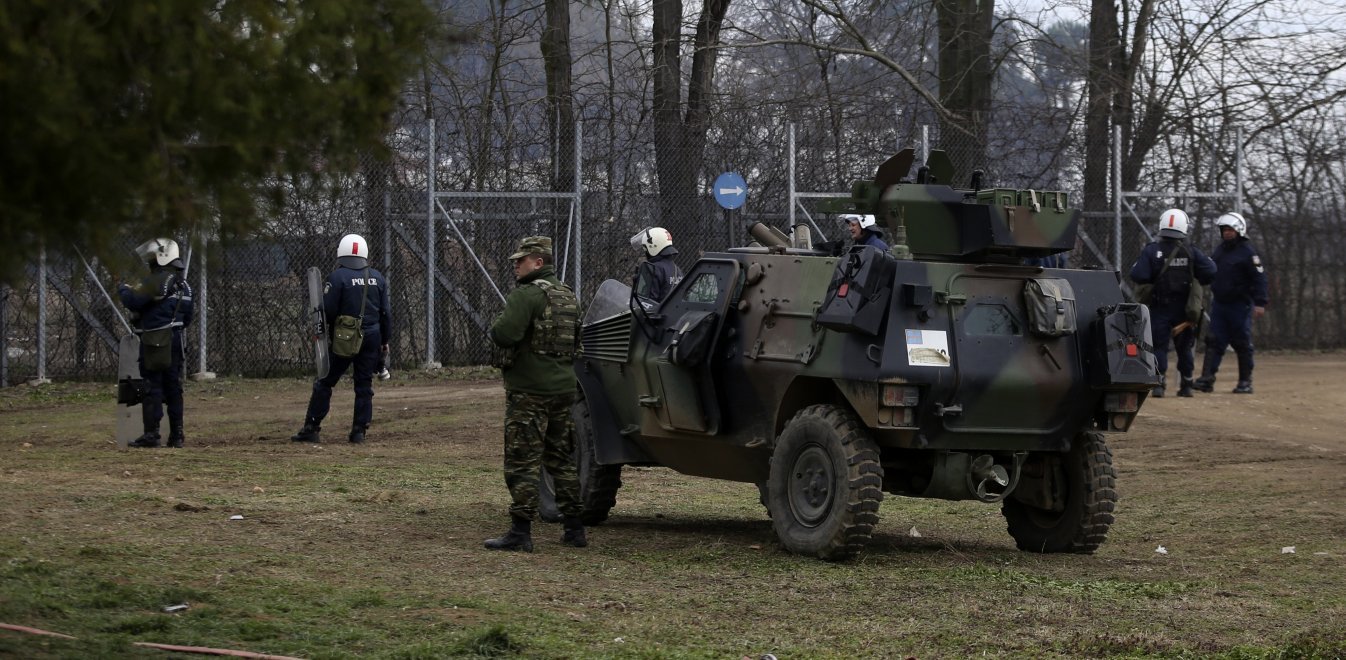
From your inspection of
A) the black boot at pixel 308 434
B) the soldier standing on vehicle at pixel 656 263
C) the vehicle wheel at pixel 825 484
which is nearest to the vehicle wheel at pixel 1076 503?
the vehicle wheel at pixel 825 484

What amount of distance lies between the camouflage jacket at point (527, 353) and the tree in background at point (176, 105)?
4430 millimetres

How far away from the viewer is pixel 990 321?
9438mm

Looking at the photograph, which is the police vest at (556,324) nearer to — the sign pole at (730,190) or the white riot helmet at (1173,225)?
the white riot helmet at (1173,225)

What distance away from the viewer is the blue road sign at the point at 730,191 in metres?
20.5

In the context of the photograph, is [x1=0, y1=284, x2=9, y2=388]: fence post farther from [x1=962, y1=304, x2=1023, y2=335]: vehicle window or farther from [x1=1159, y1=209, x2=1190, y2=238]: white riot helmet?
[x1=962, y1=304, x2=1023, y2=335]: vehicle window

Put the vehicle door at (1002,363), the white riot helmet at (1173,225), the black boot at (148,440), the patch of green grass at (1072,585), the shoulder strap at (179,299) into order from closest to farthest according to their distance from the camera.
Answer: the patch of green grass at (1072,585) → the vehicle door at (1002,363) → the shoulder strap at (179,299) → the black boot at (148,440) → the white riot helmet at (1173,225)

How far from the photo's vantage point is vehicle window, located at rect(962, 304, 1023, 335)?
9352 mm

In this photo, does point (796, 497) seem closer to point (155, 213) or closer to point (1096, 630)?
point (1096, 630)

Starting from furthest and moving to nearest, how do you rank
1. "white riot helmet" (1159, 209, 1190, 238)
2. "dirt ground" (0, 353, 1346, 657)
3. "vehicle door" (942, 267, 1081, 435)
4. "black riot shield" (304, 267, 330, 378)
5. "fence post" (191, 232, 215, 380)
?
1. "fence post" (191, 232, 215, 380)
2. "white riot helmet" (1159, 209, 1190, 238)
3. "black riot shield" (304, 267, 330, 378)
4. "vehicle door" (942, 267, 1081, 435)
5. "dirt ground" (0, 353, 1346, 657)

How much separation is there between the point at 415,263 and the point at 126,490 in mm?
9728

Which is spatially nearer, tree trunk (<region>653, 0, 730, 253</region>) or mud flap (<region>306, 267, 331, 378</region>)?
mud flap (<region>306, 267, 331, 378</region>)

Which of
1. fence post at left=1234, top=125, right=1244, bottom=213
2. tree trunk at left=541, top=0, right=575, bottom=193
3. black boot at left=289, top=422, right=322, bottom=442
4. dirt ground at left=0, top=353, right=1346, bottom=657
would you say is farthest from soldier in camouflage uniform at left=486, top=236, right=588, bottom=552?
fence post at left=1234, top=125, right=1244, bottom=213

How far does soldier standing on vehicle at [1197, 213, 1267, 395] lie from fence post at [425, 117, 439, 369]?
8988 mm

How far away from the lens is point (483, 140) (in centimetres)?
2130
